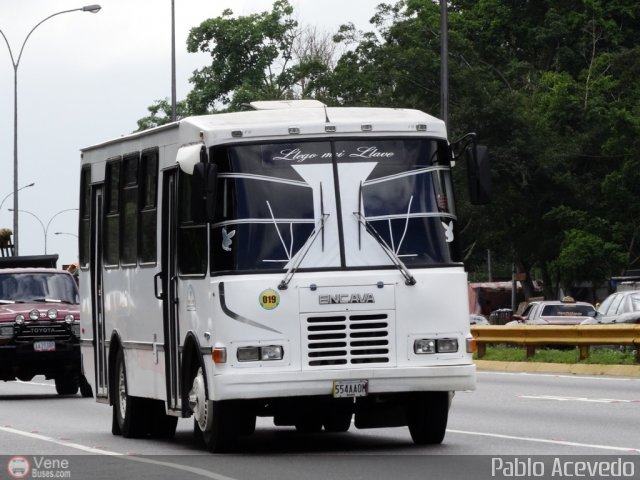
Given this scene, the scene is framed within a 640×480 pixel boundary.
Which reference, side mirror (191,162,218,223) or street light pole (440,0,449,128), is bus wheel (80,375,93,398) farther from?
side mirror (191,162,218,223)

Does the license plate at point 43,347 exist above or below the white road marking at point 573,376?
above

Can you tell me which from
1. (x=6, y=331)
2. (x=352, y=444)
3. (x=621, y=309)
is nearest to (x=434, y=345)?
(x=352, y=444)

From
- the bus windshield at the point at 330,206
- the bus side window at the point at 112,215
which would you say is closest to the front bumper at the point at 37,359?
the bus side window at the point at 112,215

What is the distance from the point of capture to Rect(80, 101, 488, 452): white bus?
14.4 m

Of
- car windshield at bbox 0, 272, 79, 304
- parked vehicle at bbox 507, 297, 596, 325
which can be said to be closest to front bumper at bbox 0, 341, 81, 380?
car windshield at bbox 0, 272, 79, 304

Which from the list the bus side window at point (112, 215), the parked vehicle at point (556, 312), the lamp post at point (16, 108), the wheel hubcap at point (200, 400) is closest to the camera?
the wheel hubcap at point (200, 400)

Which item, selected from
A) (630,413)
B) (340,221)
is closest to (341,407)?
(340,221)

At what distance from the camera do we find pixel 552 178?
58.1m

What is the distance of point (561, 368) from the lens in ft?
101

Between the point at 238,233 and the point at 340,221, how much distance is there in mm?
874

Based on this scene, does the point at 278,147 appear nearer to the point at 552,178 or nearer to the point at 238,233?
the point at 238,233

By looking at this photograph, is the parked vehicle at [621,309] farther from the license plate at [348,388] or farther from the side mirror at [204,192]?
the side mirror at [204,192]

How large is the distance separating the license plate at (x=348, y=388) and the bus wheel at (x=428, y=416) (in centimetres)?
85

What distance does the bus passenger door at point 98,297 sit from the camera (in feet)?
61.6
